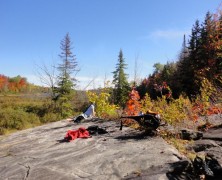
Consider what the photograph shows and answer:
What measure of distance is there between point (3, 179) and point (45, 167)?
Answer: 0.88 meters

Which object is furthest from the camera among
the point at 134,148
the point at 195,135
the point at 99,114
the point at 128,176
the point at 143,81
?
the point at 143,81

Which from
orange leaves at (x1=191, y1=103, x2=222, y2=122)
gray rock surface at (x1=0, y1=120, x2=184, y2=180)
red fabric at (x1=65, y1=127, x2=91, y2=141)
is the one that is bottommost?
gray rock surface at (x1=0, y1=120, x2=184, y2=180)

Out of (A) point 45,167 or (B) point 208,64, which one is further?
(B) point 208,64


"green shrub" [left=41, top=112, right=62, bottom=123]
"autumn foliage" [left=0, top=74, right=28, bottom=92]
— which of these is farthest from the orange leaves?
"autumn foliage" [left=0, top=74, right=28, bottom=92]

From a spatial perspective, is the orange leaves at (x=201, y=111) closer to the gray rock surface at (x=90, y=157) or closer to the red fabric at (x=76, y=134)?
the gray rock surface at (x=90, y=157)

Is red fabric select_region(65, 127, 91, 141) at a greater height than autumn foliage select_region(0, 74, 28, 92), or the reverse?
autumn foliage select_region(0, 74, 28, 92)

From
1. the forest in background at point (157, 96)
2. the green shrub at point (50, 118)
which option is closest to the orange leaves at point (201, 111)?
the forest in background at point (157, 96)

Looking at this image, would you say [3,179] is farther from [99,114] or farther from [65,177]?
[99,114]

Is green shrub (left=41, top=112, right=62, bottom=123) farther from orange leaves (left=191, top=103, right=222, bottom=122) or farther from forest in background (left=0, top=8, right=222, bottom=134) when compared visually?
orange leaves (left=191, top=103, right=222, bottom=122)

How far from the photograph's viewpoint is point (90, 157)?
662 cm

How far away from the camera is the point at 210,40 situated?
29.2m

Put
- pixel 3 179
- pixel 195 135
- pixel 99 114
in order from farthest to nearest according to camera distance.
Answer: pixel 99 114, pixel 195 135, pixel 3 179

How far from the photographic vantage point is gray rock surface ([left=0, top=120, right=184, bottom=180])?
226 inches

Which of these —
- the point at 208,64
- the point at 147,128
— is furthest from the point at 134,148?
the point at 208,64
